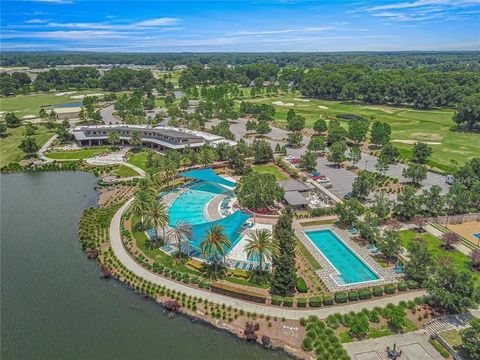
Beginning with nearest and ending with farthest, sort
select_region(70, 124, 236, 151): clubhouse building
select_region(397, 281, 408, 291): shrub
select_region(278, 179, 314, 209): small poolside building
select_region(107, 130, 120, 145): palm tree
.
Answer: select_region(397, 281, 408, 291): shrub → select_region(278, 179, 314, 209): small poolside building → select_region(70, 124, 236, 151): clubhouse building → select_region(107, 130, 120, 145): palm tree

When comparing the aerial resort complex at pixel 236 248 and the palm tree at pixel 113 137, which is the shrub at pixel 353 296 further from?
the palm tree at pixel 113 137

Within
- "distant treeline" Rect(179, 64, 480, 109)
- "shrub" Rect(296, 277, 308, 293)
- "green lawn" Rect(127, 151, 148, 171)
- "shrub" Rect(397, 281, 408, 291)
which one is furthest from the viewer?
"distant treeline" Rect(179, 64, 480, 109)

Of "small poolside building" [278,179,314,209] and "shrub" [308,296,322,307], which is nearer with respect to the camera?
"shrub" [308,296,322,307]

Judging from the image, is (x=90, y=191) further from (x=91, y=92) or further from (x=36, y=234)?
(x=91, y=92)

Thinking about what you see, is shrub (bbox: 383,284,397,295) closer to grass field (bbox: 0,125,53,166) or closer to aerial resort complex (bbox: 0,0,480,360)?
aerial resort complex (bbox: 0,0,480,360)

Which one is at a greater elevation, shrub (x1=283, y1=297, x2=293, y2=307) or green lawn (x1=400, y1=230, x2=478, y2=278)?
shrub (x1=283, y1=297, x2=293, y2=307)

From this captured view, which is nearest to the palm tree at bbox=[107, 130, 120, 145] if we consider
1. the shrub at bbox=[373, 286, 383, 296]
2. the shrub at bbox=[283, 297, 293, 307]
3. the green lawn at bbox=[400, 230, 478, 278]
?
the shrub at bbox=[283, 297, 293, 307]

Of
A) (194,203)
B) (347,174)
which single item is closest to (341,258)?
(194,203)
